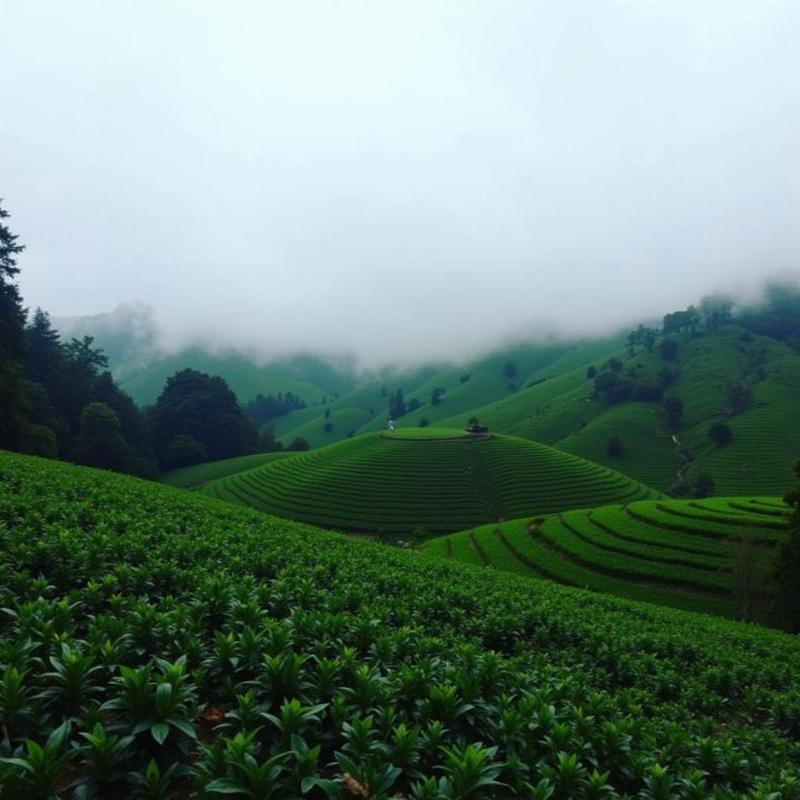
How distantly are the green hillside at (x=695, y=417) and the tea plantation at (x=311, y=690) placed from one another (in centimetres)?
8918

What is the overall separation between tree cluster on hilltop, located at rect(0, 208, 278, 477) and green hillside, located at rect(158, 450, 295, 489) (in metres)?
4.49

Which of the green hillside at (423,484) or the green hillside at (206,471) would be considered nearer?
the green hillside at (423,484)

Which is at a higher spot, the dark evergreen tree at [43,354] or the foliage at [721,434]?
the dark evergreen tree at [43,354]

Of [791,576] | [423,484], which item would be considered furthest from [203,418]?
[791,576]

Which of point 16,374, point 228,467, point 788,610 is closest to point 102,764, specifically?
point 788,610

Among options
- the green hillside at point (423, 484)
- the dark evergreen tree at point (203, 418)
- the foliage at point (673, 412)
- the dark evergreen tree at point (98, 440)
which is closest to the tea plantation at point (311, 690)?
the green hillside at point (423, 484)

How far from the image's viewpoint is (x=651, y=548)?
3625 cm

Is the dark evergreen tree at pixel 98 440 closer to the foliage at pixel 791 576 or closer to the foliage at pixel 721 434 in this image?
the foliage at pixel 791 576

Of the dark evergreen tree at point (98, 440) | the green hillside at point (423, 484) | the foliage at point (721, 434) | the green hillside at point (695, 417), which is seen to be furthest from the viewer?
the foliage at point (721, 434)

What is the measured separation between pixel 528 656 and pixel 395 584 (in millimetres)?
2986

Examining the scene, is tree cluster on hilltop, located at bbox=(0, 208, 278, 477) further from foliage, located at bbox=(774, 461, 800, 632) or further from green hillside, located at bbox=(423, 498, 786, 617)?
foliage, located at bbox=(774, 461, 800, 632)

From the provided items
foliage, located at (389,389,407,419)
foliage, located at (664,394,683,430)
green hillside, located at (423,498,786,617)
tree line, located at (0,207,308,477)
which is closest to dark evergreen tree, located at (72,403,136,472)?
tree line, located at (0,207,308,477)

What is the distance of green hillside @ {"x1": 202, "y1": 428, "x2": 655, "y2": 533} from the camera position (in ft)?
197

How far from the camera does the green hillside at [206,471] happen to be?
82.3 metres
